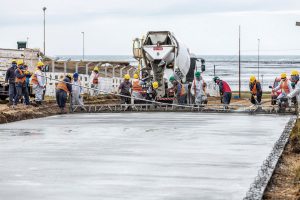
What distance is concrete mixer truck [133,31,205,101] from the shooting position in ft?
123

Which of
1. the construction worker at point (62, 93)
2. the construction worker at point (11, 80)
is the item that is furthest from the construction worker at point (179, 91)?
the construction worker at point (11, 80)

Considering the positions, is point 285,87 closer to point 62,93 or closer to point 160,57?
point 160,57

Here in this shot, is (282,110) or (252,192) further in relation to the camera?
(282,110)

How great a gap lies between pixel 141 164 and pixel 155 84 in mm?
21718

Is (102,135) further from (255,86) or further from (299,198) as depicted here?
(255,86)

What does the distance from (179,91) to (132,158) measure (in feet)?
66.5

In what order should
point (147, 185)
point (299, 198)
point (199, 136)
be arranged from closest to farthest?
point (299, 198) → point (147, 185) → point (199, 136)

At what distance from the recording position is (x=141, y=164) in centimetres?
1545

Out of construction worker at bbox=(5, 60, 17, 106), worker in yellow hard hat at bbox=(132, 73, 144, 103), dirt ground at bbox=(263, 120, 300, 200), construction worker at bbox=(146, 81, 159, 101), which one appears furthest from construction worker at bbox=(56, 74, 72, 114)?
dirt ground at bbox=(263, 120, 300, 200)

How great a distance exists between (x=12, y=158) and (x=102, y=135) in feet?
19.2

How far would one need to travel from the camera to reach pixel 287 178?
14.1 m

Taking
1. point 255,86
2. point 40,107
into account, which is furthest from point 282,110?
point 40,107

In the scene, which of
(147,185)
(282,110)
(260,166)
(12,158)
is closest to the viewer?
(147,185)

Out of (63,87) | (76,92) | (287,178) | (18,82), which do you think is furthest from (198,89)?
(287,178)
